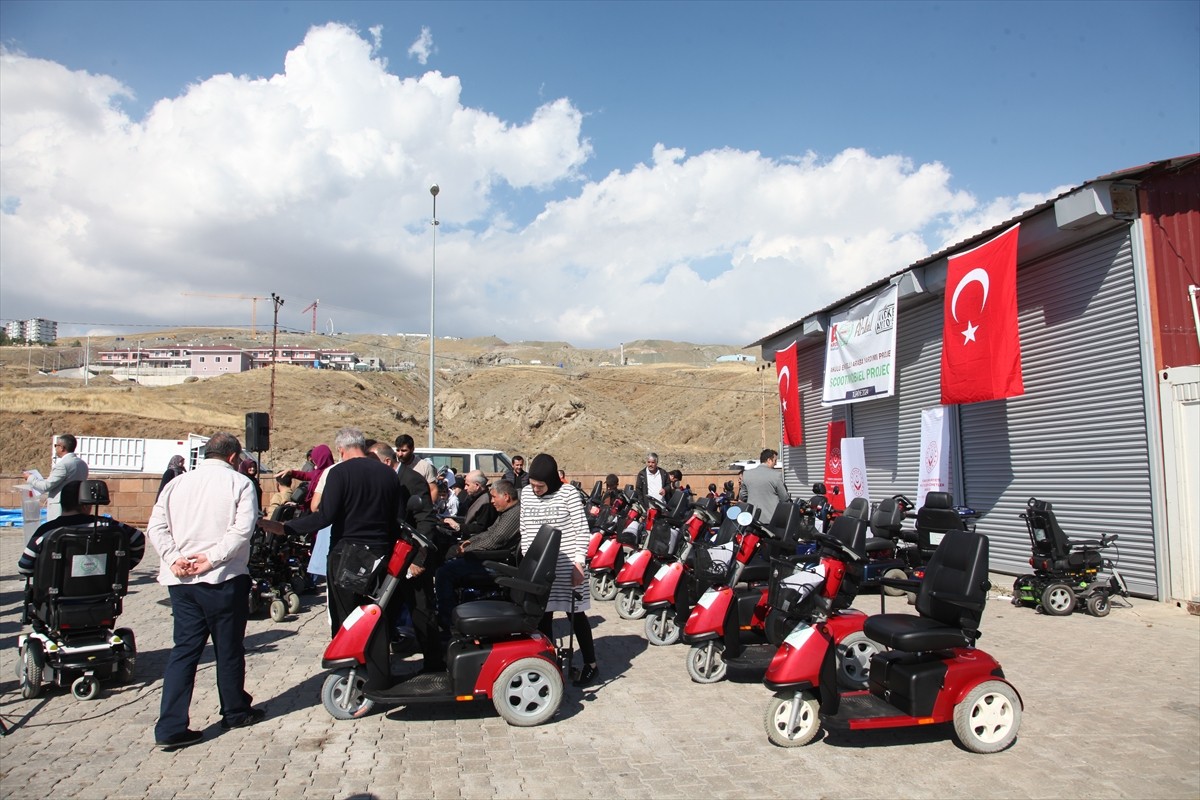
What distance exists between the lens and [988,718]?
4840 mm

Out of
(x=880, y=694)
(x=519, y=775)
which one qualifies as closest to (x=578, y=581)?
(x=519, y=775)

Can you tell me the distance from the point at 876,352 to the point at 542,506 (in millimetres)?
10502

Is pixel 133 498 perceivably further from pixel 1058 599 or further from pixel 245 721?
pixel 1058 599

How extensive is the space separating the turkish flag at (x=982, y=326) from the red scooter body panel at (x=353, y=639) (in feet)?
29.9

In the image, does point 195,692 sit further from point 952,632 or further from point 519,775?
point 952,632

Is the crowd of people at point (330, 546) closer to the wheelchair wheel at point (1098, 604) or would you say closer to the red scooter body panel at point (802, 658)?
the red scooter body panel at point (802, 658)

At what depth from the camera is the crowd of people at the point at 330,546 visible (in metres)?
4.98

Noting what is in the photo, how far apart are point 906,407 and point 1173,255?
5920mm

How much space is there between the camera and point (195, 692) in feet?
19.8

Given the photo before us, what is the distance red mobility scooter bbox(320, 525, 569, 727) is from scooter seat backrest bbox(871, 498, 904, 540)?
666 centimetres

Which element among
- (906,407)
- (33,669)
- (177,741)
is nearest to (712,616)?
(177,741)

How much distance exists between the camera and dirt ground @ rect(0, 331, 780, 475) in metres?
46.2

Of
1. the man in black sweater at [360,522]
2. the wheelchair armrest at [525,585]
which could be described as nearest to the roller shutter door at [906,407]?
the wheelchair armrest at [525,585]

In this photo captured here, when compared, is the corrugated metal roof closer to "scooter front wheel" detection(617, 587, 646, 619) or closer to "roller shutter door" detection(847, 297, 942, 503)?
"roller shutter door" detection(847, 297, 942, 503)
